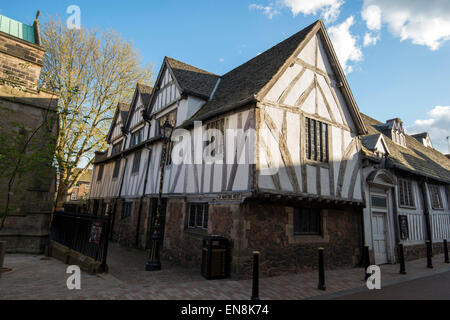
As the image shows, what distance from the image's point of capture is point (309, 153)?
892cm

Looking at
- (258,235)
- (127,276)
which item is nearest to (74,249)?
(127,276)

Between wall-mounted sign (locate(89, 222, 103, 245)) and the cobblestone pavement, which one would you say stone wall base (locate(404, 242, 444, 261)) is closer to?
the cobblestone pavement

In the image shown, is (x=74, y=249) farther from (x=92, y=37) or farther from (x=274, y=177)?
(x=92, y=37)

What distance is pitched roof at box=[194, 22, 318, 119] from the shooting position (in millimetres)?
8550

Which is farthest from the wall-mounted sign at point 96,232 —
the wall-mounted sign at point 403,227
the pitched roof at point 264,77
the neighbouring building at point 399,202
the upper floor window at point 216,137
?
the wall-mounted sign at point 403,227

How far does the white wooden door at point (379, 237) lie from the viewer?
10664 millimetres

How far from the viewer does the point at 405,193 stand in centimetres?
1245

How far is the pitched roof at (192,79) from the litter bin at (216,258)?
6.42 metres

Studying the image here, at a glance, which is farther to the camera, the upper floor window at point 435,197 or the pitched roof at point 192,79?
the upper floor window at point 435,197

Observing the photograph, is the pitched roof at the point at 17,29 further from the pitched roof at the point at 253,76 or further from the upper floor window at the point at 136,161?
the pitched roof at the point at 253,76

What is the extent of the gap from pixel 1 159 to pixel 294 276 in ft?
28.4

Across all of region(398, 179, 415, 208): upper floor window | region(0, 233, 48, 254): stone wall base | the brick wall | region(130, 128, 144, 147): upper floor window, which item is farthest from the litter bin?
the brick wall

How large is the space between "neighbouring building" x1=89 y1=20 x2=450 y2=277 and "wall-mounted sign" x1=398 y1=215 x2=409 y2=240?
78.4 inches
